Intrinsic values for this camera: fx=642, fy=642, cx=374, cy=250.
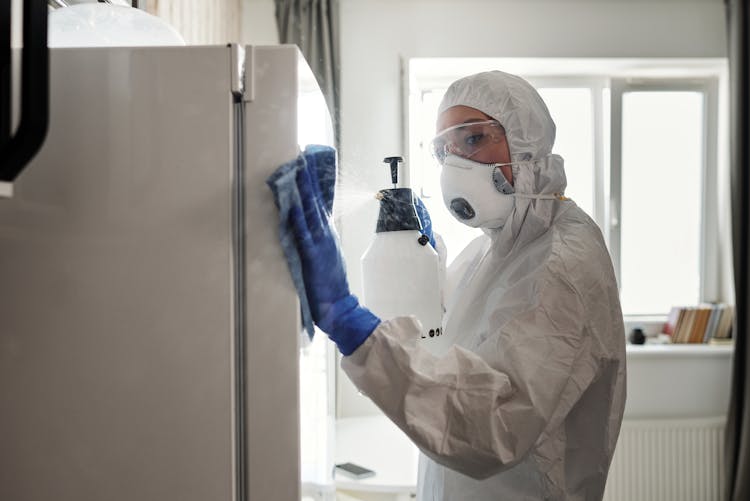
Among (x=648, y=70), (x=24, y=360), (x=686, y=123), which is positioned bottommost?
(x=24, y=360)

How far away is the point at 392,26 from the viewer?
10.2 ft

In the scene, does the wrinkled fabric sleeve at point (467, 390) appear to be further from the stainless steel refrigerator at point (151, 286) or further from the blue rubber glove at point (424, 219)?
the blue rubber glove at point (424, 219)

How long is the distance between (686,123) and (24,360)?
11.9 ft

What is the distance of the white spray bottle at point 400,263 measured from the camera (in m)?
1.19

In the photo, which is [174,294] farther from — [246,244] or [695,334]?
[695,334]

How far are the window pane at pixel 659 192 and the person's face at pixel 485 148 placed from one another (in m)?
2.51

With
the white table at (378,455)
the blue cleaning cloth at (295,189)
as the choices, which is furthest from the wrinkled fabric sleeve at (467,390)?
the white table at (378,455)

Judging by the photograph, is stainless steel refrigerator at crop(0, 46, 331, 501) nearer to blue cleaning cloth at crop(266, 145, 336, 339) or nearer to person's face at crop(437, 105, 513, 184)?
blue cleaning cloth at crop(266, 145, 336, 339)

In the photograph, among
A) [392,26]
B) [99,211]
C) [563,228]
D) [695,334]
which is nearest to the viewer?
[99,211]

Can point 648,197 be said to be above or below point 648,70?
below

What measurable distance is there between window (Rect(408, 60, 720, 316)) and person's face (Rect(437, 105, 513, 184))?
221 cm

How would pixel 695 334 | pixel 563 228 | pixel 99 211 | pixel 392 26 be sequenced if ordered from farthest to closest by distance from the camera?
1. pixel 695 334
2. pixel 392 26
3. pixel 563 228
4. pixel 99 211

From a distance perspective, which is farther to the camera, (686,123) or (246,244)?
(686,123)

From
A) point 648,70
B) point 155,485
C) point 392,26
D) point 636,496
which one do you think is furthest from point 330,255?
point 648,70
